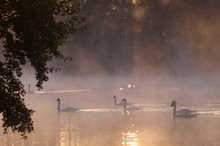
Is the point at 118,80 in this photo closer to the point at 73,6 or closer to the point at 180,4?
the point at 180,4

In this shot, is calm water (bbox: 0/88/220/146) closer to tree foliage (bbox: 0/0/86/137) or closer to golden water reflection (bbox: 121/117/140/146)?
golden water reflection (bbox: 121/117/140/146)

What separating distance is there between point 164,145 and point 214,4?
9088 centimetres

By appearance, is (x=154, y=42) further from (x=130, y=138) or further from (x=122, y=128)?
(x=130, y=138)

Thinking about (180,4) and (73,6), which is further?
(180,4)

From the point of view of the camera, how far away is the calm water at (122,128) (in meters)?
43.9

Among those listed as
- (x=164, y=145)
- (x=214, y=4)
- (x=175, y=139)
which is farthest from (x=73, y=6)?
(x=214, y=4)

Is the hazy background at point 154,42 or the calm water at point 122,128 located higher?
the hazy background at point 154,42

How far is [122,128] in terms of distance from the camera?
171 feet

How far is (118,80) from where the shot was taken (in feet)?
458

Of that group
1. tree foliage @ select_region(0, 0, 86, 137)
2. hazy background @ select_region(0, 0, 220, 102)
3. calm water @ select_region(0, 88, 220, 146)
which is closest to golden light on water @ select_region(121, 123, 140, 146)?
calm water @ select_region(0, 88, 220, 146)

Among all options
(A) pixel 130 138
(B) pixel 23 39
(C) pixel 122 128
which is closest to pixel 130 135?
(A) pixel 130 138

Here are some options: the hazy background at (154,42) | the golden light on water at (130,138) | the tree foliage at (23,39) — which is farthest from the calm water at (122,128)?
the hazy background at (154,42)

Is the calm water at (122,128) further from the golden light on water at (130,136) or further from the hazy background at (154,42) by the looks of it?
the hazy background at (154,42)

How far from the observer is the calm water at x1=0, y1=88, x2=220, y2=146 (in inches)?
1730
